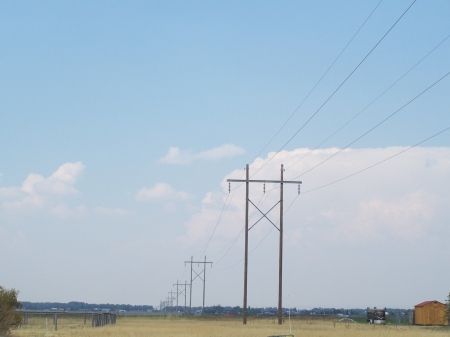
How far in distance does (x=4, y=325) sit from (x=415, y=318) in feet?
199

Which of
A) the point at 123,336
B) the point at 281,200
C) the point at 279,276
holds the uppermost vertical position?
the point at 281,200

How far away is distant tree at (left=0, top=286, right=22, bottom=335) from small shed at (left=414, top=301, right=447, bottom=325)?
5566 centimetres

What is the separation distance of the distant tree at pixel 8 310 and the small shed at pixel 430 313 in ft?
183

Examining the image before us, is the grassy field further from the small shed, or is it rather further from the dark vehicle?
the dark vehicle

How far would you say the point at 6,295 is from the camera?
39438mm

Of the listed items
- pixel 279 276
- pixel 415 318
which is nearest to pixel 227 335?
pixel 279 276

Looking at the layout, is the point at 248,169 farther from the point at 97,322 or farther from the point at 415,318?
the point at 415,318

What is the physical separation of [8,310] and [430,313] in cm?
5869

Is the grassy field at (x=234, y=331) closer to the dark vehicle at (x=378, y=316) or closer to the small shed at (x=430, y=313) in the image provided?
the small shed at (x=430, y=313)

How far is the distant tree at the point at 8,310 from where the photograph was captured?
37469mm

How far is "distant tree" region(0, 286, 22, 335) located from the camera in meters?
37.5

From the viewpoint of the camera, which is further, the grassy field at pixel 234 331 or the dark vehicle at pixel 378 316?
the dark vehicle at pixel 378 316

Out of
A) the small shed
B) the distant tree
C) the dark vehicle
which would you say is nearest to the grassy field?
the distant tree

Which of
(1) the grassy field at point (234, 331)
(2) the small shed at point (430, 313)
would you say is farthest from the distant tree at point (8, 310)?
(2) the small shed at point (430, 313)
